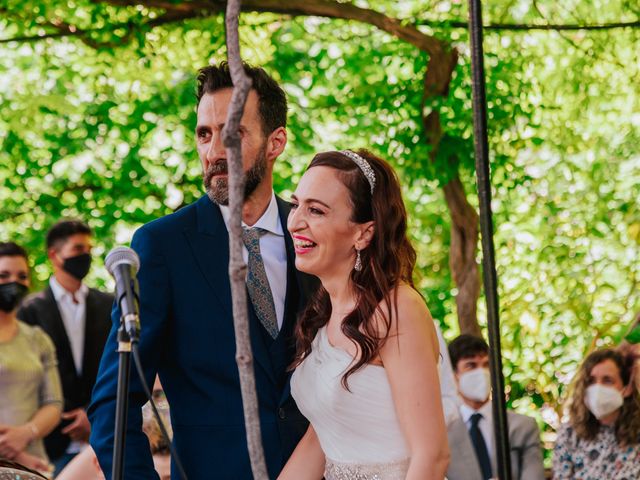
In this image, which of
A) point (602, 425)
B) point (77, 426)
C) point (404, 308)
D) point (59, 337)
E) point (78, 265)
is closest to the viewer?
point (404, 308)

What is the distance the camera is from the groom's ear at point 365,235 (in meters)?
2.62

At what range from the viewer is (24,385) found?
4988 millimetres

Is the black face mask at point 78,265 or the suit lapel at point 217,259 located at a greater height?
the suit lapel at point 217,259

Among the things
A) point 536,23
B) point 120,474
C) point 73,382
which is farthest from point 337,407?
point 536,23

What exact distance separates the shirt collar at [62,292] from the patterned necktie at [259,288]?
278 centimetres

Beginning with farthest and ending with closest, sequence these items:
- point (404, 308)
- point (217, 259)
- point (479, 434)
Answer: point (479, 434)
point (217, 259)
point (404, 308)

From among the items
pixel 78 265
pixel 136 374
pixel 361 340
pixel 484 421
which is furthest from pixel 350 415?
pixel 78 265

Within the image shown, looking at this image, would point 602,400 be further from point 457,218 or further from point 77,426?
point 457,218

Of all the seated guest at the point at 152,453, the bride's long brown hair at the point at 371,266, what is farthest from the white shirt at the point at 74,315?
the bride's long brown hair at the point at 371,266

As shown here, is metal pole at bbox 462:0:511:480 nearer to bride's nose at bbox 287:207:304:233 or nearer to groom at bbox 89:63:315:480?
bride's nose at bbox 287:207:304:233

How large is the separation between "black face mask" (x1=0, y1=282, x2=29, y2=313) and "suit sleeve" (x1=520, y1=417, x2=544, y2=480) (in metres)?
2.35

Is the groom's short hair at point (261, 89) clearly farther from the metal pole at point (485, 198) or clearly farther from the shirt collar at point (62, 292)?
the shirt collar at point (62, 292)

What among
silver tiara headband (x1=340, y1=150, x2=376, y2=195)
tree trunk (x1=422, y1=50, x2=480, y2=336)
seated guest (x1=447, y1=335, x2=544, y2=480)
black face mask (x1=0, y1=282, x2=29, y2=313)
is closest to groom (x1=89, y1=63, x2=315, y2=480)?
silver tiara headband (x1=340, y1=150, x2=376, y2=195)

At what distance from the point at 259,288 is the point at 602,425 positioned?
339cm
